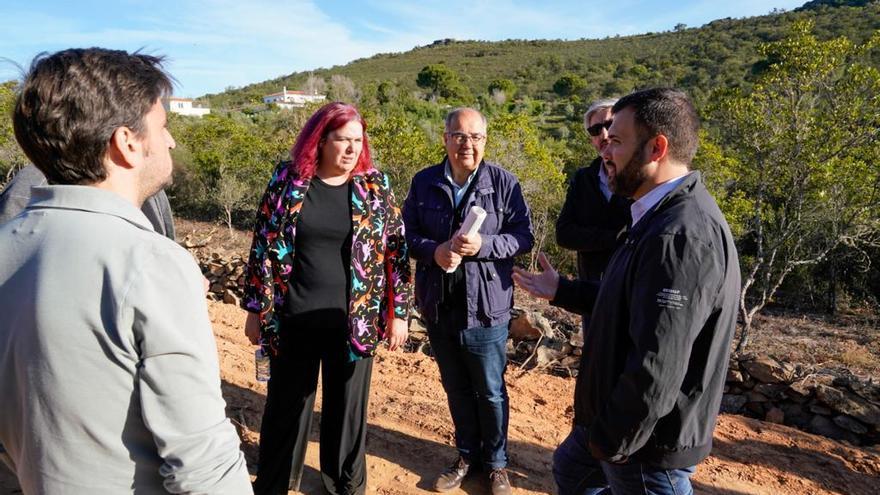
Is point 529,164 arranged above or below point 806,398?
above

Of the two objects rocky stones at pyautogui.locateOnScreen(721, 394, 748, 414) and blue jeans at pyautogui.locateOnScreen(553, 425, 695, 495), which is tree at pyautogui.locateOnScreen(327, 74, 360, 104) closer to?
rocky stones at pyautogui.locateOnScreen(721, 394, 748, 414)

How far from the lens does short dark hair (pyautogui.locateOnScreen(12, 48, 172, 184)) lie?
106 centimetres

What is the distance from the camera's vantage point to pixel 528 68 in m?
48.7

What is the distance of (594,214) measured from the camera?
2.88m

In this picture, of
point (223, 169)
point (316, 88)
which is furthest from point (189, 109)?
point (223, 169)

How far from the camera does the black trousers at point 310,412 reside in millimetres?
2617

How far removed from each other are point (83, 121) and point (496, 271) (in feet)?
6.73

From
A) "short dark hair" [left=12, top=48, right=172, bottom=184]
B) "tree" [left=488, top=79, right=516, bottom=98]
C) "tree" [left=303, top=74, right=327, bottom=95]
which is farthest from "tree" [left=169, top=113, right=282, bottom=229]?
"tree" [left=488, top=79, right=516, bottom=98]

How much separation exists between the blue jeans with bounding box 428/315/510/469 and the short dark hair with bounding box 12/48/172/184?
195cm

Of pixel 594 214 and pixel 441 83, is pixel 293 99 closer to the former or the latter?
pixel 441 83

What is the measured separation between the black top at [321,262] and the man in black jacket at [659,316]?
3.70 feet

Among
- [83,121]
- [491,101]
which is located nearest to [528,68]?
[491,101]

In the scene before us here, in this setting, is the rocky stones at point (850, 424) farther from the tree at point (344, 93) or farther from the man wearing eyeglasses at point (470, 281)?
the tree at point (344, 93)

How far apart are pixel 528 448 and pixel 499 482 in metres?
0.61
